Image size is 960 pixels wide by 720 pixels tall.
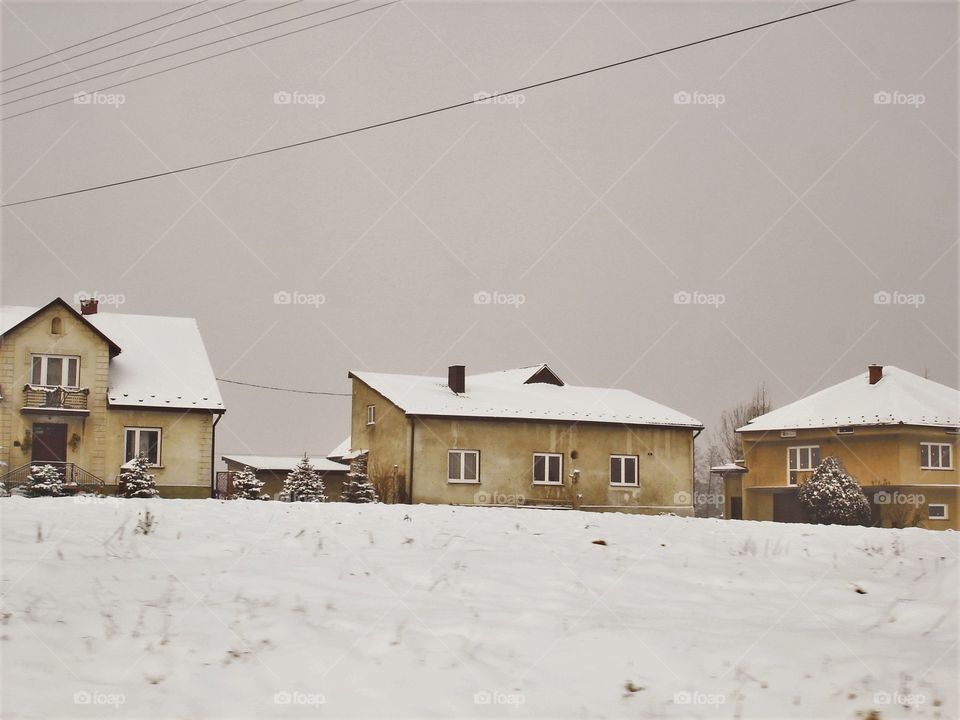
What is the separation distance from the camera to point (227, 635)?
275 inches

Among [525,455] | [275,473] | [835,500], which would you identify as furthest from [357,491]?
[275,473]

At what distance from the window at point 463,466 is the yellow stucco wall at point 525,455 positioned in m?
0.20

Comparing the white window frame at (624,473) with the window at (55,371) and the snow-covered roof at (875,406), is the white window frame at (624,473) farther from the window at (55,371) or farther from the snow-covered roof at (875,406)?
the window at (55,371)

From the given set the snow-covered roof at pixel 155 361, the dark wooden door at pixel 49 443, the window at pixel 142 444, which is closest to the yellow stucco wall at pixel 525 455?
the snow-covered roof at pixel 155 361

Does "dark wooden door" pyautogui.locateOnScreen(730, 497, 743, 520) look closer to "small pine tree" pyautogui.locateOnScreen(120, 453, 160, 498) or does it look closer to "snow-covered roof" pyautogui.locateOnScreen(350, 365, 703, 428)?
"snow-covered roof" pyautogui.locateOnScreen(350, 365, 703, 428)

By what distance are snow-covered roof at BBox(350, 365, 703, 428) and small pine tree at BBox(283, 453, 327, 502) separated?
13.2 ft

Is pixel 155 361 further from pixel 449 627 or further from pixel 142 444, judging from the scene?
pixel 449 627

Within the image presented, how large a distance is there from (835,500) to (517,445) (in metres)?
11.9

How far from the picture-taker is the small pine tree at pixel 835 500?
33688 mm

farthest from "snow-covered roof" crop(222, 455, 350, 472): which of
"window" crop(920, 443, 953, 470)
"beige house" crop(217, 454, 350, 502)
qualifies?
"window" crop(920, 443, 953, 470)

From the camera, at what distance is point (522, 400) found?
36812mm

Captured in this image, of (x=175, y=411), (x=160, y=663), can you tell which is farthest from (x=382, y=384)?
(x=160, y=663)

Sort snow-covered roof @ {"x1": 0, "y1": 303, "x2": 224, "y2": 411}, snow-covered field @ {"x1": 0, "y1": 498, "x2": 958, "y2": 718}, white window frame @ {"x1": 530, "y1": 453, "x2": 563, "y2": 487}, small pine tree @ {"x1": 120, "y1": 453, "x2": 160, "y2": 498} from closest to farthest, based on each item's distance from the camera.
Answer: snow-covered field @ {"x1": 0, "y1": 498, "x2": 958, "y2": 718}
small pine tree @ {"x1": 120, "y1": 453, "x2": 160, "y2": 498}
snow-covered roof @ {"x1": 0, "y1": 303, "x2": 224, "y2": 411}
white window frame @ {"x1": 530, "y1": 453, "x2": 563, "y2": 487}

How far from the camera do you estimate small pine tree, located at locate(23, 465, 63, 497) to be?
2698 centimetres
